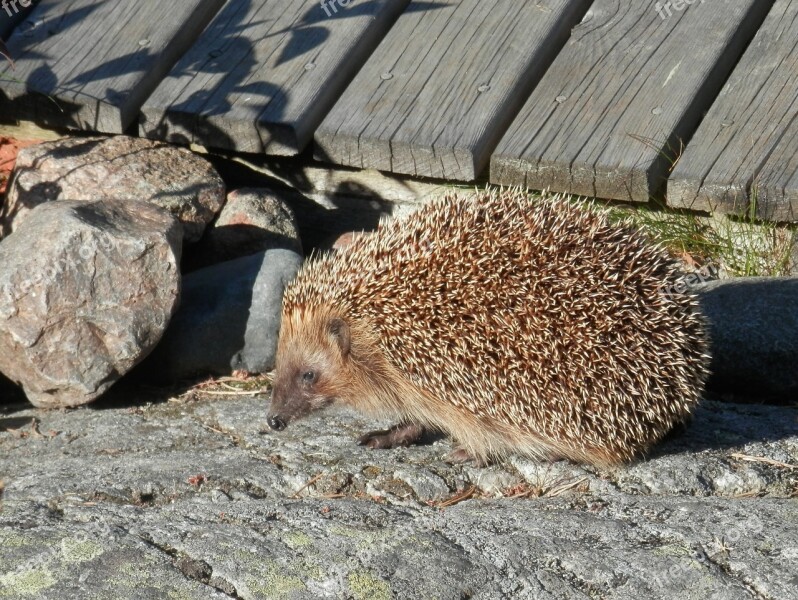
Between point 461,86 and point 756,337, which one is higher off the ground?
point 461,86

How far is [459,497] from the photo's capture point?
179 inches

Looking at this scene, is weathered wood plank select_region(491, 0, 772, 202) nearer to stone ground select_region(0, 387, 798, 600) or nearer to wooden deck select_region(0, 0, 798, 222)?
wooden deck select_region(0, 0, 798, 222)

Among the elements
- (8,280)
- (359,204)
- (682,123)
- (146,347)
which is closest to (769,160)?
(682,123)

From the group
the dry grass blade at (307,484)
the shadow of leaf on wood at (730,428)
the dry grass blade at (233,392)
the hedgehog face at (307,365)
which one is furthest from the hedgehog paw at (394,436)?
the shadow of leaf on wood at (730,428)

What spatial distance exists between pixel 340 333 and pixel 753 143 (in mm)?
2529

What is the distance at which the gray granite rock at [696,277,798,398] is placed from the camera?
5.59 m

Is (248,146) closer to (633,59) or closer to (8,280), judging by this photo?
(8,280)

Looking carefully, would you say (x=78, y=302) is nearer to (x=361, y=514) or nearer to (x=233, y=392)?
(x=233, y=392)

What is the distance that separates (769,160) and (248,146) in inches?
117

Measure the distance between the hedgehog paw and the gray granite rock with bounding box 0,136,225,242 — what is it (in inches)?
77.5

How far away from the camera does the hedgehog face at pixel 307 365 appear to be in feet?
17.1

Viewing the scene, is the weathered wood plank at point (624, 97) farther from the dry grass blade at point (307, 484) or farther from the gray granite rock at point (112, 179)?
the dry grass blade at point (307, 484)

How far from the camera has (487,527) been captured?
3.80 metres

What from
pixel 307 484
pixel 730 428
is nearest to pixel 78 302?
pixel 307 484
